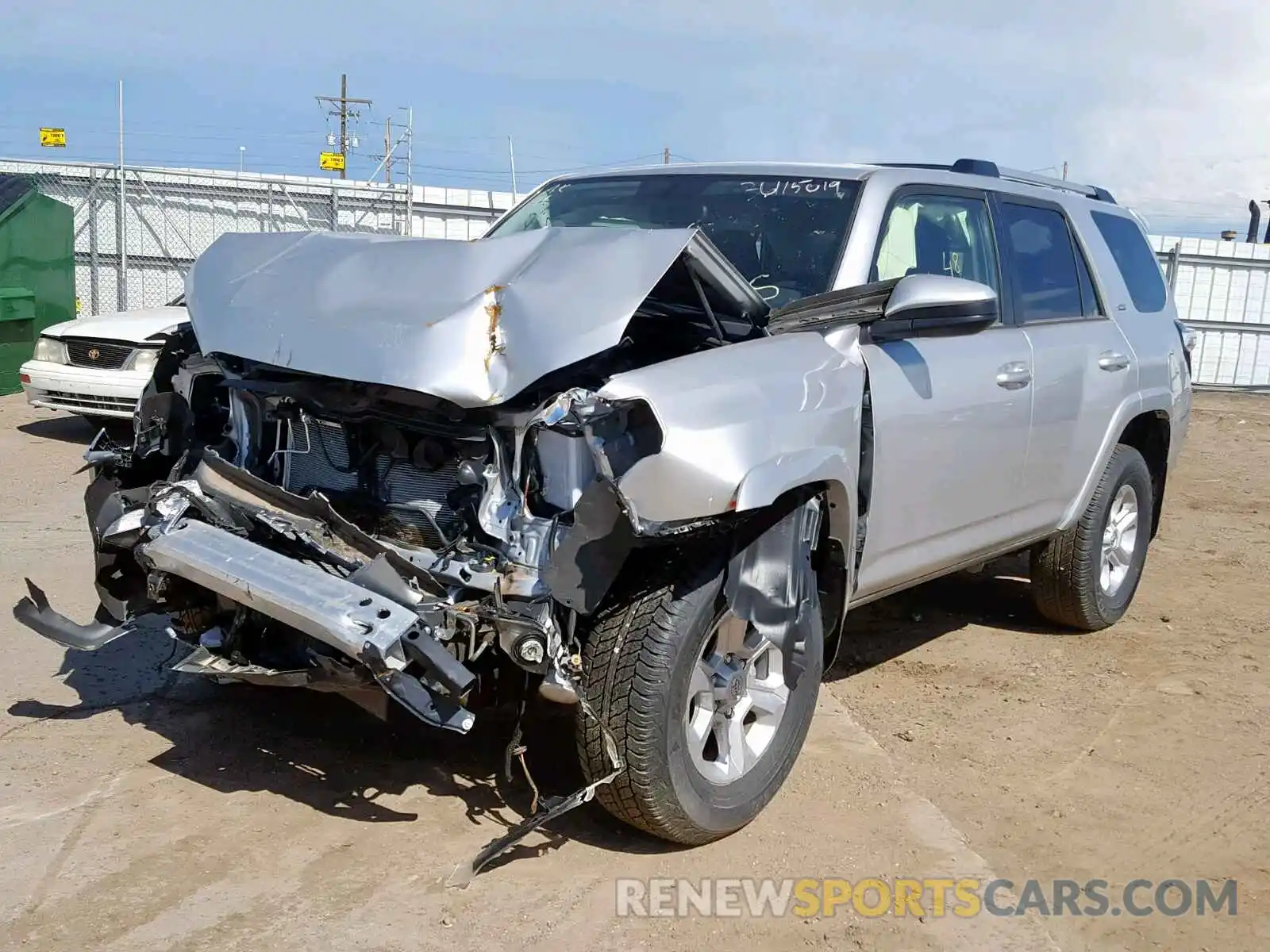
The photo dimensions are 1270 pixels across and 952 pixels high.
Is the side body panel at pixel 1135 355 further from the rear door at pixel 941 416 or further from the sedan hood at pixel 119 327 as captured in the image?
the sedan hood at pixel 119 327

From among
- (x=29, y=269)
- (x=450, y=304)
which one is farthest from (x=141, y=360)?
(x=450, y=304)

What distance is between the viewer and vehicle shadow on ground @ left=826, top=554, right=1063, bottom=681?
217 inches

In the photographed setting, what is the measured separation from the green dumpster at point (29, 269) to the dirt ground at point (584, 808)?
6939 mm

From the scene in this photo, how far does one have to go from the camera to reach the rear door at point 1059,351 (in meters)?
4.84

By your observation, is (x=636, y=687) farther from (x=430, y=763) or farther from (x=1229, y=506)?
(x=1229, y=506)

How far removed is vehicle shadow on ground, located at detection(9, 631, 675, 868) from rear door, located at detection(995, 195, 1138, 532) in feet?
7.17

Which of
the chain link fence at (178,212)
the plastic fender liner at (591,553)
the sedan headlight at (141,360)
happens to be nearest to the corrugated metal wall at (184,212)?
the chain link fence at (178,212)

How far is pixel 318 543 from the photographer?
3.33 meters

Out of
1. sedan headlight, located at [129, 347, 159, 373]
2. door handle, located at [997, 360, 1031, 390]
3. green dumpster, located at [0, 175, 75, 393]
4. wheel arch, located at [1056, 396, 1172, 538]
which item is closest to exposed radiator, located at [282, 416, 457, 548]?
door handle, located at [997, 360, 1031, 390]

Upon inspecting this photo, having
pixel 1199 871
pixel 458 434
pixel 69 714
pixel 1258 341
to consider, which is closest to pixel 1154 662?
pixel 1199 871

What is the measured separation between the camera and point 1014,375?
456 centimetres

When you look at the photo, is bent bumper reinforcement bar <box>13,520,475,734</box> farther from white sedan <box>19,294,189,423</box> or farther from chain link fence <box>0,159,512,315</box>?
chain link fence <box>0,159,512,315</box>

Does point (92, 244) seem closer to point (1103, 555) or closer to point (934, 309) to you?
point (1103, 555)

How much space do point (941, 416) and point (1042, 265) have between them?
1345 mm
